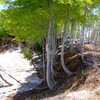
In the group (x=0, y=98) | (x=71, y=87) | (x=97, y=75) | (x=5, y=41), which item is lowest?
(x=0, y=98)

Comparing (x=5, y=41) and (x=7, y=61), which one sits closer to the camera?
(x=7, y=61)

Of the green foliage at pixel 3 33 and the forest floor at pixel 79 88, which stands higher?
the green foliage at pixel 3 33

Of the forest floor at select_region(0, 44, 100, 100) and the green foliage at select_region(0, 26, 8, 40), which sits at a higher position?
the green foliage at select_region(0, 26, 8, 40)

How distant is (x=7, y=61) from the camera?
2012 cm

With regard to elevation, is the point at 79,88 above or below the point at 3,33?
below

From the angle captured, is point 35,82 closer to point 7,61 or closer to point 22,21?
point 22,21

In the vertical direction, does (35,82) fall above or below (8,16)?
below

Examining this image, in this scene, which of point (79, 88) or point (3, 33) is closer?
point (79, 88)

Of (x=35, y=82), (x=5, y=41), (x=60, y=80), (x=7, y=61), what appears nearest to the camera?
(x=60, y=80)

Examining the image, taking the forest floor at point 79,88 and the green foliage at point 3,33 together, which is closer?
the forest floor at point 79,88

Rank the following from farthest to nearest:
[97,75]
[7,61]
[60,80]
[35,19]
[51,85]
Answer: [7,61]
[60,80]
[51,85]
[35,19]
[97,75]

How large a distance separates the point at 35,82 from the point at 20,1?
5783mm

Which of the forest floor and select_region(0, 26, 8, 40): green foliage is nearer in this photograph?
the forest floor

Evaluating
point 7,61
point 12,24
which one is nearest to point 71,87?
point 12,24
